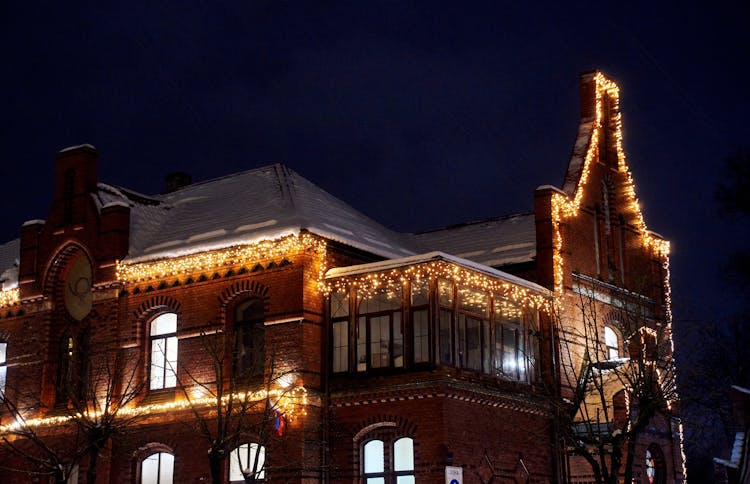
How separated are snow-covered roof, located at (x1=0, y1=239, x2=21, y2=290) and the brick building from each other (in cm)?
13

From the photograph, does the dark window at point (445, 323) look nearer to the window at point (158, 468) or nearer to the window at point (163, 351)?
the window at point (163, 351)

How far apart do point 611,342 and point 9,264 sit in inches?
874

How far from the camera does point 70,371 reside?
114 feet

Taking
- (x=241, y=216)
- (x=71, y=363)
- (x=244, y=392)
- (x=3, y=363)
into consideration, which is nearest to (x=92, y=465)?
(x=244, y=392)

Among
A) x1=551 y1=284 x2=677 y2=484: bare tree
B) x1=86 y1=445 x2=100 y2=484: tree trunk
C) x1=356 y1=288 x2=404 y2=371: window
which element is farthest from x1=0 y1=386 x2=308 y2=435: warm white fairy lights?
x1=551 y1=284 x2=677 y2=484: bare tree

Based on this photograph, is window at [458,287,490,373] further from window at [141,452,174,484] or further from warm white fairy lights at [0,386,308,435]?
window at [141,452,174,484]

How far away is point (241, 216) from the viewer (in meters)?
33.8

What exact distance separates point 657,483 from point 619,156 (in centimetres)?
1158

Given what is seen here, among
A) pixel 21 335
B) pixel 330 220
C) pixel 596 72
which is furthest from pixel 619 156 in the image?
pixel 21 335

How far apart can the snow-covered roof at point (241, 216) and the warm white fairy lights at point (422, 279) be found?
156 cm

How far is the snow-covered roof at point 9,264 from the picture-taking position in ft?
124

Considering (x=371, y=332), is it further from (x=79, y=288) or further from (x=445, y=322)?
(x=79, y=288)

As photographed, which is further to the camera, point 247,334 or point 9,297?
point 9,297

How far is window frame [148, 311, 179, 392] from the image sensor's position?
33.0 meters
